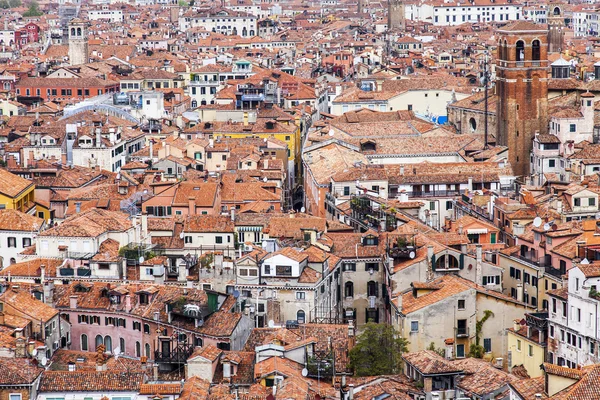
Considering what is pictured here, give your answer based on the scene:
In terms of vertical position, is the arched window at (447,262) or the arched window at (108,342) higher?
the arched window at (447,262)

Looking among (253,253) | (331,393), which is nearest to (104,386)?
(331,393)

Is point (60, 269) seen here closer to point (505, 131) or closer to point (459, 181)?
point (459, 181)

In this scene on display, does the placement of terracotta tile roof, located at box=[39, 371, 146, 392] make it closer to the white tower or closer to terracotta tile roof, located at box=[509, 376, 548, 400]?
terracotta tile roof, located at box=[509, 376, 548, 400]

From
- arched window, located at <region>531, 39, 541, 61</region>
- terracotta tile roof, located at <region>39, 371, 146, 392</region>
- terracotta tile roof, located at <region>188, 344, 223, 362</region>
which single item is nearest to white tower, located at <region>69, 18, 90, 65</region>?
arched window, located at <region>531, 39, 541, 61</region>

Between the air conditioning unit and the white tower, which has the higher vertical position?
Result: the air conditioning unit

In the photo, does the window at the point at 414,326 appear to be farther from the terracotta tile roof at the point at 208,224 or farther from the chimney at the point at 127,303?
the terracotta tile roof at the point at 208,224

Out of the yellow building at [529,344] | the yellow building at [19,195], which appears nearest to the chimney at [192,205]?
the yellow building at [19,195]

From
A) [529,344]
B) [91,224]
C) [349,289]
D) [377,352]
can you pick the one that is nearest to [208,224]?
[91,224]

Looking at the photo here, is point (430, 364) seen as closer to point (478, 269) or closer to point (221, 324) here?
point (221, 324)
